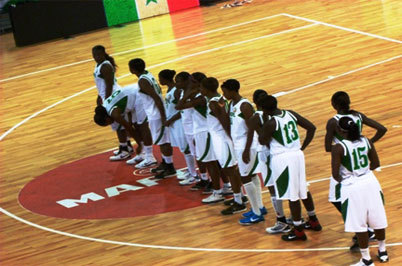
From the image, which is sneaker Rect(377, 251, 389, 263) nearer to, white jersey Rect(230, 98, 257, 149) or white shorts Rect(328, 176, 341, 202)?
white shorts Rect(328, 176, 341, 202)

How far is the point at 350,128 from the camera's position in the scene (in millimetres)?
7391

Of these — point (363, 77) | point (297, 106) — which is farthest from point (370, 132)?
point (363, 77)

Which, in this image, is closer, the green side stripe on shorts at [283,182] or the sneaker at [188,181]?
the green side stripe on shorts at [283,182]

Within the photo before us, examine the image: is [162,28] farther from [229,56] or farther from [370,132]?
[370,132]

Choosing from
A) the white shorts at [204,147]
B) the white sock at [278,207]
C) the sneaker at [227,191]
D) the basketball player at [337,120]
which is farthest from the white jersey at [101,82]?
the basketball player at [337,120]

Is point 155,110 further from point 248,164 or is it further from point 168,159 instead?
point 248,164

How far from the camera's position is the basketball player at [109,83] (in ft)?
39.8

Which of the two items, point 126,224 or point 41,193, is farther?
point 41,193

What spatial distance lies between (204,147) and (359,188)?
2.97 m

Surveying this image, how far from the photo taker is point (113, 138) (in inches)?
531

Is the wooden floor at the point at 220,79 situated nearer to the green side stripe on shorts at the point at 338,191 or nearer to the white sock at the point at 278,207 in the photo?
the white sock at the point at 278,207

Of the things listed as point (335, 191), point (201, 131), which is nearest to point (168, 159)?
point (201, 131)

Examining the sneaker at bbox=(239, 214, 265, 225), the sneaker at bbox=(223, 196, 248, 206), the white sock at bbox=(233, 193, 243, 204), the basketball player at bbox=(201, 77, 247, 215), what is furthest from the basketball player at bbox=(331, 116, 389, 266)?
the sneaker at bbox=(223, 196, 248, 206)

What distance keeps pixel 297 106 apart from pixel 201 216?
4.30m
